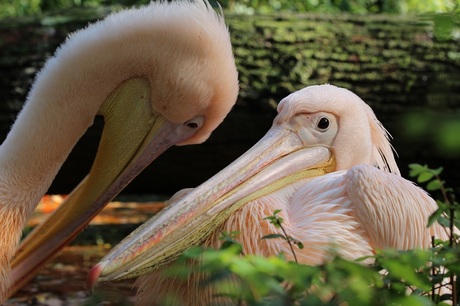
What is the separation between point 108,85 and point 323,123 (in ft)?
2.94

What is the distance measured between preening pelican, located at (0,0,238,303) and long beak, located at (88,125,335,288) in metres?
0.27

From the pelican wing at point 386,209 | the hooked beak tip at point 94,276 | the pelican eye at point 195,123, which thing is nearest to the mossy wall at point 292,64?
the pelican eye at point 195,123

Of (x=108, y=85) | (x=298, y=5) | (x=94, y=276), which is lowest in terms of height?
(x=94, y=276)

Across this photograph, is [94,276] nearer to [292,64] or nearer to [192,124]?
→ [192,124]

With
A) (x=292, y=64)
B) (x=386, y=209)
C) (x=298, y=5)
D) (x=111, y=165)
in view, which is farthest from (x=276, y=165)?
(x=298, y=5)

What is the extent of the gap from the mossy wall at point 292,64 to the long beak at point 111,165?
2.01 metres

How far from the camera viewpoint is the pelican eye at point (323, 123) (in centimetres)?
326

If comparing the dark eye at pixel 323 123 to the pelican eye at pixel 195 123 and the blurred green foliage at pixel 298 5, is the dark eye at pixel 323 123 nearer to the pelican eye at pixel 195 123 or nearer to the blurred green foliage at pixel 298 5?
the pelican eye at pixel 195 123

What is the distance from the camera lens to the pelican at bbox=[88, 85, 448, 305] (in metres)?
2.69

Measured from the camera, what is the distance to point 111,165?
3.25 m

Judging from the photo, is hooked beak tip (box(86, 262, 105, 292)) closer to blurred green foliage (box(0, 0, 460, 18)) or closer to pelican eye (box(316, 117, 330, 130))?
pelican eye (box(316, 117, 330, 130))

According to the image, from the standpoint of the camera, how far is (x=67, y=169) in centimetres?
547

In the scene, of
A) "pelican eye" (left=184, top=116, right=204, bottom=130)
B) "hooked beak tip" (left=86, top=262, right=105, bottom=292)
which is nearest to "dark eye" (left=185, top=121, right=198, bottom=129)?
"pelican eye" (left=184, top=116, right=204, bottom=130)

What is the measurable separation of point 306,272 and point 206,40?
6.34ft
